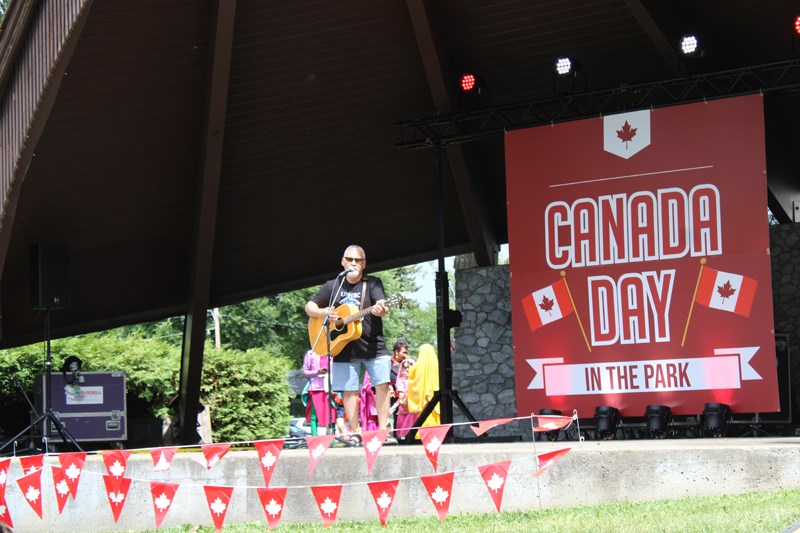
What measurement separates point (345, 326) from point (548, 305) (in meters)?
2.79

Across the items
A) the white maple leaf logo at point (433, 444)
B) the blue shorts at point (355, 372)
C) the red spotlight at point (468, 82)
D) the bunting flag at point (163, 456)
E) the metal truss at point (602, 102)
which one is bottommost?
the bunting flag at point (163, 456)

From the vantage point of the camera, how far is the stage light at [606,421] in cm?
950

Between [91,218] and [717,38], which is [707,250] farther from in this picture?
[91,218]

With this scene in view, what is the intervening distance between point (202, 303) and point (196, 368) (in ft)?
2.55

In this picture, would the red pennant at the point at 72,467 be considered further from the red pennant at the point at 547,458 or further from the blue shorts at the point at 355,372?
the red pennant at the point at 547,458

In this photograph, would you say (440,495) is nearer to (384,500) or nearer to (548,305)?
(384,500)

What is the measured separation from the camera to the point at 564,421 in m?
6.57

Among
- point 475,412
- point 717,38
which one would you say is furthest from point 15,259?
point 717,38

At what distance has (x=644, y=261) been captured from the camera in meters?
9.97

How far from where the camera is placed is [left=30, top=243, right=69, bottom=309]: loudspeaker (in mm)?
10133

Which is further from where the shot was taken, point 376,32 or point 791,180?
point 791,180

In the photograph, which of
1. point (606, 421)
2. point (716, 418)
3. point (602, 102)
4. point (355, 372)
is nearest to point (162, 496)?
point (355, 372)

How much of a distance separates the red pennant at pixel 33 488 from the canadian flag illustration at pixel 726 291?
5866 mm

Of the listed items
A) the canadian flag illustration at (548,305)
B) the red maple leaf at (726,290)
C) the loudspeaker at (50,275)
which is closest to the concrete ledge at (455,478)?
the red maple leaf at (726,290)
